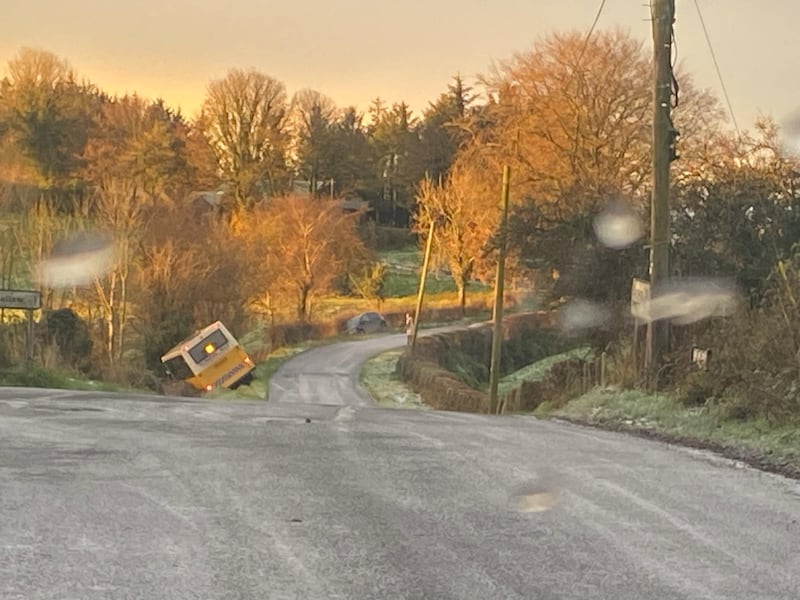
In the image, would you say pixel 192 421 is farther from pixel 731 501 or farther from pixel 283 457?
pixel 731 501

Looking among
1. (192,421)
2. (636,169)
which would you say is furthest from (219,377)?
(192,421)

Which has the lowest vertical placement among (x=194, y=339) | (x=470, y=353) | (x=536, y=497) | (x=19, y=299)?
(x=470, y=353)

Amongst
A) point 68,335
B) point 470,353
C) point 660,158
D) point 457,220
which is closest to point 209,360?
point 68,335

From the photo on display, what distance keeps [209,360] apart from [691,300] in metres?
26.2

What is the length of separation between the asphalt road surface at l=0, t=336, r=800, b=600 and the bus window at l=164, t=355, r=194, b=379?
31271 mm

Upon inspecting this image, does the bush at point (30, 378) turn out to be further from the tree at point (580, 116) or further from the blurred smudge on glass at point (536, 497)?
the tree at point (580, 116)

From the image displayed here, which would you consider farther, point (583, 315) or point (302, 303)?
point (302, 303)

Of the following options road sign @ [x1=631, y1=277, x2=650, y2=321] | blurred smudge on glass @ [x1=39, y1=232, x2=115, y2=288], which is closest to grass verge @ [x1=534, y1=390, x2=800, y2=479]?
road sign @ [x1=631, y1=277, x2=650, y2=321]

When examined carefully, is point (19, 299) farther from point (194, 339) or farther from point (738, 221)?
point (194, 339)

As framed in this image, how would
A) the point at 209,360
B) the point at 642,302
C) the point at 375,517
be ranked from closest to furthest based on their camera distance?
the point at 375,517, the point at 642,302, the point at 209,360

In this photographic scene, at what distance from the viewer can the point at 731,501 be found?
282 inches

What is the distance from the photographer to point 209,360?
40.3 metres

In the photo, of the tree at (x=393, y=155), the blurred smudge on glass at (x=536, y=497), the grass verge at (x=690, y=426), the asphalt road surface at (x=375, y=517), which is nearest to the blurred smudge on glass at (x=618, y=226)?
the grass verge at (x=690, y=426)

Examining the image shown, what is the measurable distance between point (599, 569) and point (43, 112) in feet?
224
